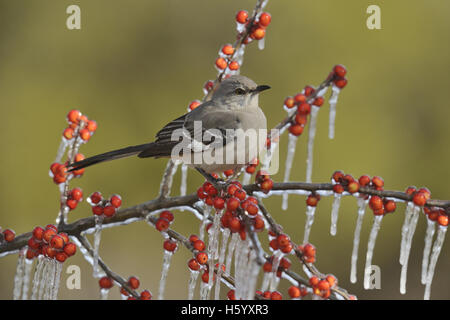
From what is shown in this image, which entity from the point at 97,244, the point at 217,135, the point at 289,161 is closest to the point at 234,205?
the point at 289,161

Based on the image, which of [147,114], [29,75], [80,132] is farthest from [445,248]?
[29,75]

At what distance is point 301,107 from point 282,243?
73 cm

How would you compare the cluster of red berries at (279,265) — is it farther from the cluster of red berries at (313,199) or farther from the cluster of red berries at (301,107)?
the cluster of red berries at (301,107)

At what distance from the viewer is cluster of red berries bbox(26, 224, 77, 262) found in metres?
1.96

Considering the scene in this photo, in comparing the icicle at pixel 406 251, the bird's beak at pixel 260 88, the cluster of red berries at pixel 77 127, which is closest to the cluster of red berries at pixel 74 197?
the cluster of red berries at pixel 77 127

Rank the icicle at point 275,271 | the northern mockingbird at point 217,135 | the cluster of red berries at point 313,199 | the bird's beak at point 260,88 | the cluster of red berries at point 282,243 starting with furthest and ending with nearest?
the bird's beak at point 260,88
the northern mockingbird at point 217,135
the cluster of red berries at point 313,199
the cluster of red berries at point 282,243
the icicle at point 275,271

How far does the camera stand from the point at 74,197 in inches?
90.4

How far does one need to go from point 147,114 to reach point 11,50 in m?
1.28

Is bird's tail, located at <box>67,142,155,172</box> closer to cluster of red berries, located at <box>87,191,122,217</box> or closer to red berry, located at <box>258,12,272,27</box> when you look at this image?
cluster of red berries, located at <box>87,191,122,217</box>

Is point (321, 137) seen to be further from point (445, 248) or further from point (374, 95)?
point (445, 248)

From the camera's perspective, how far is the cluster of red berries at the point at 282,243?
185 cm

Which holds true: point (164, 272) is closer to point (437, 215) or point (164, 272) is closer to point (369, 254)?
point (369, 254)

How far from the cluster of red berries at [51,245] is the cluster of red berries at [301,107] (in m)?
1.07

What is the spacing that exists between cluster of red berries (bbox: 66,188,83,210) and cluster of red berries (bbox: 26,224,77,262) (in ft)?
0.87
